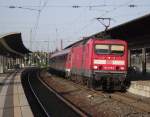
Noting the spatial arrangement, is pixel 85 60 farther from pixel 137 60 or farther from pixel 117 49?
pixel 137 60

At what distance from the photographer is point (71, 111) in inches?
641

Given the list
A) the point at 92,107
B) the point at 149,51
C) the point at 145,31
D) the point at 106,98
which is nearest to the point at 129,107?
the point at 92,107

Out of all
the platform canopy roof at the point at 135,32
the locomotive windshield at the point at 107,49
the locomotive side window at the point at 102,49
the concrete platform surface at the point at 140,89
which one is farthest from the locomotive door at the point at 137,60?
the concrete platform surface at the point at 140,89

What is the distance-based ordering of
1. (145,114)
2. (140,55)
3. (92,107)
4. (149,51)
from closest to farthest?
(145,114), (92,107), (149,51), (140,55)

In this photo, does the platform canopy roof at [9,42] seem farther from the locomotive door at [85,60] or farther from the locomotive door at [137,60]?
the locomotive door at [85,60]

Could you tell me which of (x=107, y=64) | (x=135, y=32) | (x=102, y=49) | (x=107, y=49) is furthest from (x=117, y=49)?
(x=135, y=32)

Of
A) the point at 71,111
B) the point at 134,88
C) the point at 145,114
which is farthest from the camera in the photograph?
the point at 134,88

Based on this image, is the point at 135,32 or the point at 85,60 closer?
the point at 85,60

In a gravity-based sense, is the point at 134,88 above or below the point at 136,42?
below

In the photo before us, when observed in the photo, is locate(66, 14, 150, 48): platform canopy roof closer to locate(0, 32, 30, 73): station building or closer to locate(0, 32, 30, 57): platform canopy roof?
locate(0, 32, 30, 57): platform canopy roof

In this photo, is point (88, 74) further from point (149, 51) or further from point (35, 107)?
point (149, 51)

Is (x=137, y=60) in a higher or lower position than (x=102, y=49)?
lower

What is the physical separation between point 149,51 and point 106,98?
789 inches

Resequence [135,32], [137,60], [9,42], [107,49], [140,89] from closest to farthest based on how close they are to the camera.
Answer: [140,89] < [107,49] < [135,32] < [137,60] < [9,42]
